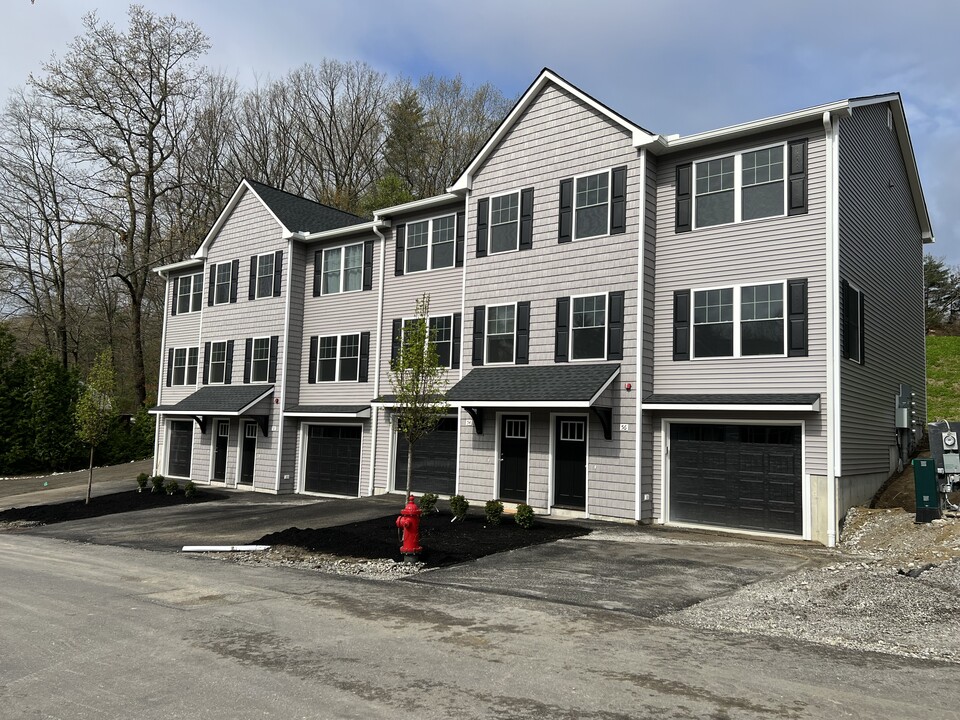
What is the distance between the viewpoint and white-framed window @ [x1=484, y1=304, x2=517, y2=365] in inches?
726

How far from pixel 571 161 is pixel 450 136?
23.5m

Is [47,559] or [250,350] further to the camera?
[250,350]

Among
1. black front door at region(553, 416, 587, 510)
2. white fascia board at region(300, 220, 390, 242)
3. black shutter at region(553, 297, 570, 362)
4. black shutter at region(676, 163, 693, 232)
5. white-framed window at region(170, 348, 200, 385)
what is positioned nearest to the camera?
black shutter at region(676, 163, 693, 232)

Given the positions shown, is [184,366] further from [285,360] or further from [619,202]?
[619,202]

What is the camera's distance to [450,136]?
39.8 metres

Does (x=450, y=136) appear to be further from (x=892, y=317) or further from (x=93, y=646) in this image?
(x=93, y=646)

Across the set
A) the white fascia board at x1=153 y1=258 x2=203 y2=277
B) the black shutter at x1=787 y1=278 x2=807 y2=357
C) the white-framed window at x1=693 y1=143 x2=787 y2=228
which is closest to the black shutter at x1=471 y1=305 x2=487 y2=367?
the white-framed window at x1=693 y1=143 x2=787 y2=228

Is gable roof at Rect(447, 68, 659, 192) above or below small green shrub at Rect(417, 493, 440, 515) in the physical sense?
above

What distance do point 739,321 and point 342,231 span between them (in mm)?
13122

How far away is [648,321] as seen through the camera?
1644 centimetres

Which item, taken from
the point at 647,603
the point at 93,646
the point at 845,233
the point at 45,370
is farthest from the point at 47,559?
the point at 45,370

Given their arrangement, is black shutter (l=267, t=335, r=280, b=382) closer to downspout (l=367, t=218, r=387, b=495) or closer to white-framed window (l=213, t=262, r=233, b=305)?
white-framed window (l=213, t=262, r=233, b=305)

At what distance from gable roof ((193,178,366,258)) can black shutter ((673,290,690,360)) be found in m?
13.8

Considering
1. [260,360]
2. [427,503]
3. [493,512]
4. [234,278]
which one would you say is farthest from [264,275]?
[493,512]
